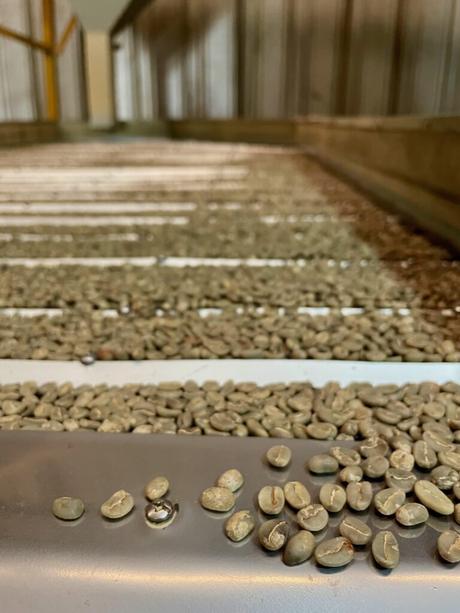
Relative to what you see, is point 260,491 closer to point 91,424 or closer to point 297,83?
point 91,424

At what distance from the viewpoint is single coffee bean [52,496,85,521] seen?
0.64 meters

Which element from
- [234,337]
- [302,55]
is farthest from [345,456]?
[302,55]

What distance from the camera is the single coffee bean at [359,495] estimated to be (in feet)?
2.18

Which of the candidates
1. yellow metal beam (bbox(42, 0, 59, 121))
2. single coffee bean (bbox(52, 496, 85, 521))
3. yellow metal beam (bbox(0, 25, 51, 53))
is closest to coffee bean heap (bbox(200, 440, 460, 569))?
single coffee bean (bbox(52, 496, 85, 521))

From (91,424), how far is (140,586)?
1.09ft

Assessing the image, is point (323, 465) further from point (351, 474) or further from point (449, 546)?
point (449, 546)

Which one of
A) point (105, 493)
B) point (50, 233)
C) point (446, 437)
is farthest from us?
point (50, 233)

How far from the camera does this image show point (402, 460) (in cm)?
75

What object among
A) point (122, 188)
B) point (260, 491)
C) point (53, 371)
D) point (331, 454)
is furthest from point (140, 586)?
point (122, 188)

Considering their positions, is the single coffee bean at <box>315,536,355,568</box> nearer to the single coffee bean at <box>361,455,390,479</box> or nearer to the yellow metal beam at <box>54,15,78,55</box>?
the single coffee bean at <box>361,455,390,479</box>

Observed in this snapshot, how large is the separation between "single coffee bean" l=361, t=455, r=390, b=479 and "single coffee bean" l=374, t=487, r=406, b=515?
0.11ft

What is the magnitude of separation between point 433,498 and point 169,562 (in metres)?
0.31

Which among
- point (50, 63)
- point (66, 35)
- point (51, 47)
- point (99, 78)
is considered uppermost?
point (66, 35)

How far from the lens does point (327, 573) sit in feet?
1.90
